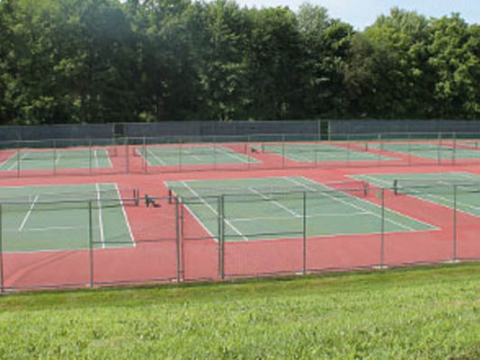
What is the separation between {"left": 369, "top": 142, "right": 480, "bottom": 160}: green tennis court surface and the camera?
181 ft

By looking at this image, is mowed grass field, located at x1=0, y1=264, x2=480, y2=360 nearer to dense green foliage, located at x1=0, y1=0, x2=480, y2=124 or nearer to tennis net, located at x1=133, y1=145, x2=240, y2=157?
tennis net, located at x1=133, y1=145, x2=240, y2=157

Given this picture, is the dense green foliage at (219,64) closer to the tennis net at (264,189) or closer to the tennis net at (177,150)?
the tennis net at (177,150)

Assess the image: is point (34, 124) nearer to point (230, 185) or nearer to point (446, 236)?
point (230, 185)

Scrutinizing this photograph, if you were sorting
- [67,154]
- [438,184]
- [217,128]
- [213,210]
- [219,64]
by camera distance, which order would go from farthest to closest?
[219,64]
[217,128]
[67,154]
[438,184]
[213,210]

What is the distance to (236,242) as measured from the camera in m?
22.4

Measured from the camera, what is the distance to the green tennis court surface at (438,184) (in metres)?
30.4

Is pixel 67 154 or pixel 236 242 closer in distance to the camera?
pixel 236 242

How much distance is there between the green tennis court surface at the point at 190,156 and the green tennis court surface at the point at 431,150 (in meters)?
13.4

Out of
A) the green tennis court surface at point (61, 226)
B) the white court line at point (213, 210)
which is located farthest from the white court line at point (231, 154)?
the green tennis court surface at point (61, 226)

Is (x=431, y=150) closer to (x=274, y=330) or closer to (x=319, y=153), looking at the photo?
(x=319, y=153)

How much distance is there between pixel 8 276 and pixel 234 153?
39.8 meters

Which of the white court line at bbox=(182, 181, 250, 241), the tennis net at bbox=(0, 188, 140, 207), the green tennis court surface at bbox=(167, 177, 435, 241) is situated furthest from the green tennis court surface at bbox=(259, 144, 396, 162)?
the tennis net at bbox=(0, 188, 140, 207)

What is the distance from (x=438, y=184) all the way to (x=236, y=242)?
13.8m

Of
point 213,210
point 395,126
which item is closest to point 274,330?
point 213,210
